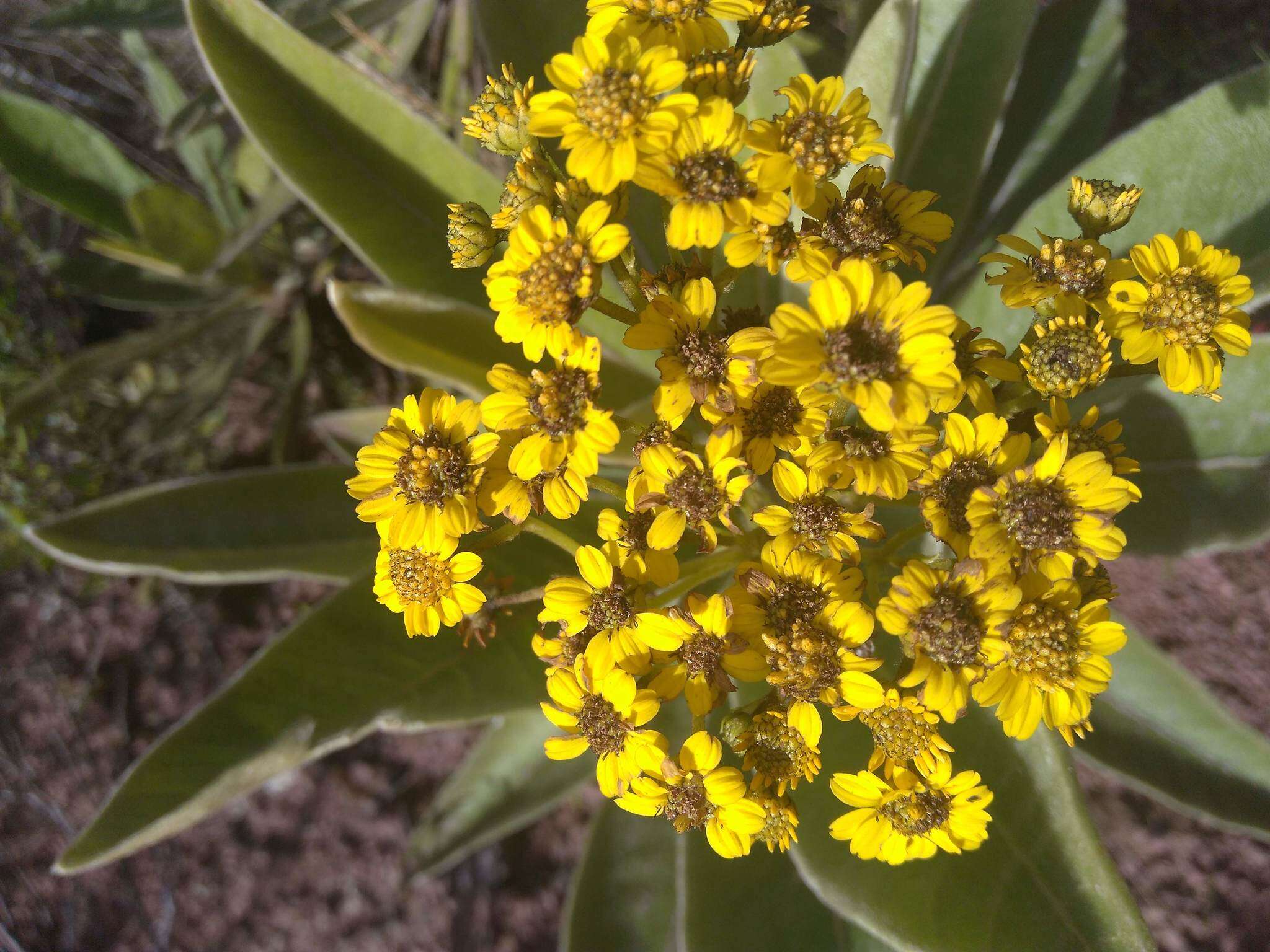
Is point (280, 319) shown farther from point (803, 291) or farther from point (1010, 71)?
point (1010, 71)

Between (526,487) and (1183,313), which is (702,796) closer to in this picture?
(526,487)

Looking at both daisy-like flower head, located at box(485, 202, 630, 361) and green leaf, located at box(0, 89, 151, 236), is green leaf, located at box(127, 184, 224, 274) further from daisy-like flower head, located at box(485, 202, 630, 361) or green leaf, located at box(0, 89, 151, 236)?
daisy-like flower head, located at box(485, 202, 630, 361)

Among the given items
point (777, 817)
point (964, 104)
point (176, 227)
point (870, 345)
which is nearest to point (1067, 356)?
point (870, 345)

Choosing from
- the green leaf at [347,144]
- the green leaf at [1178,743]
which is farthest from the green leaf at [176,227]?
the green leaf at [1178,743]

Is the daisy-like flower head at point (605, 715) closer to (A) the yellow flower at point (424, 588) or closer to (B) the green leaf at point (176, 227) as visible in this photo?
(A) the yellow flower at point (424, 588)

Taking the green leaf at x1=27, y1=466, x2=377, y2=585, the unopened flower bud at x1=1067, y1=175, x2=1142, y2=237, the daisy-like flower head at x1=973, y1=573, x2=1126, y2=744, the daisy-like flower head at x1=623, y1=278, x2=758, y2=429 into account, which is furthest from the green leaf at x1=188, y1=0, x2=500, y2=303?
the daisy-like flower head at x1=973, y1=573, x2=1126, y2=744

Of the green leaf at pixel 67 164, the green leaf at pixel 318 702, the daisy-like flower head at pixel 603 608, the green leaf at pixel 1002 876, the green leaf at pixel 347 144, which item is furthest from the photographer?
the green leaf at pixel 67 164

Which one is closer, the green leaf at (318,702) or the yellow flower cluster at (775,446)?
the yellow flower cluster at (775,446)
